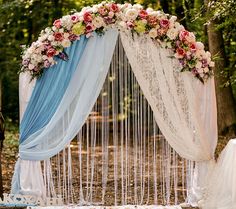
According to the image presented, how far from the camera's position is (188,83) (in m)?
6.45

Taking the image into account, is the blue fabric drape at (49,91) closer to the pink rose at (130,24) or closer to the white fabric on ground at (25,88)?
the white fabric on ground at (25,88)

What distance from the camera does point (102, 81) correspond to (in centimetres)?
651

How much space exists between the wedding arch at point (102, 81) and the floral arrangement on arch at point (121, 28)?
0.01 metres

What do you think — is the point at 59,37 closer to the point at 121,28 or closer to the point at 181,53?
the point at 121,28

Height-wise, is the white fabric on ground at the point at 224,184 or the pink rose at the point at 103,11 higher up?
the pink rose at the point at 103,11

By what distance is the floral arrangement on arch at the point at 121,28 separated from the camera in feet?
21.0

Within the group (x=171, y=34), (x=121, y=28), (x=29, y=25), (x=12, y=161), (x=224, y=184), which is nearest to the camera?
(x=224, y=184)

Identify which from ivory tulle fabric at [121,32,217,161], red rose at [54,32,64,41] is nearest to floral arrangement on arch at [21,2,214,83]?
red rose at [54,32,64,41]

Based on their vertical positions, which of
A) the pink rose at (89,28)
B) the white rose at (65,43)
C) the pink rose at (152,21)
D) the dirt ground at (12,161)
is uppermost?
the pink rose at (152,21)

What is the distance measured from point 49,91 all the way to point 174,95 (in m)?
1.38

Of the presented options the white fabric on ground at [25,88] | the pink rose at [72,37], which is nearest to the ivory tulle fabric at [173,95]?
the pink rose at [72,37]

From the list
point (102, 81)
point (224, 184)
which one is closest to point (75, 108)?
point (102, 81)

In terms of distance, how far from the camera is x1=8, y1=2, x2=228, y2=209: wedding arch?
6457 mm

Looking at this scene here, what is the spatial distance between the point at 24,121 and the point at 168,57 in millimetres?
1740
